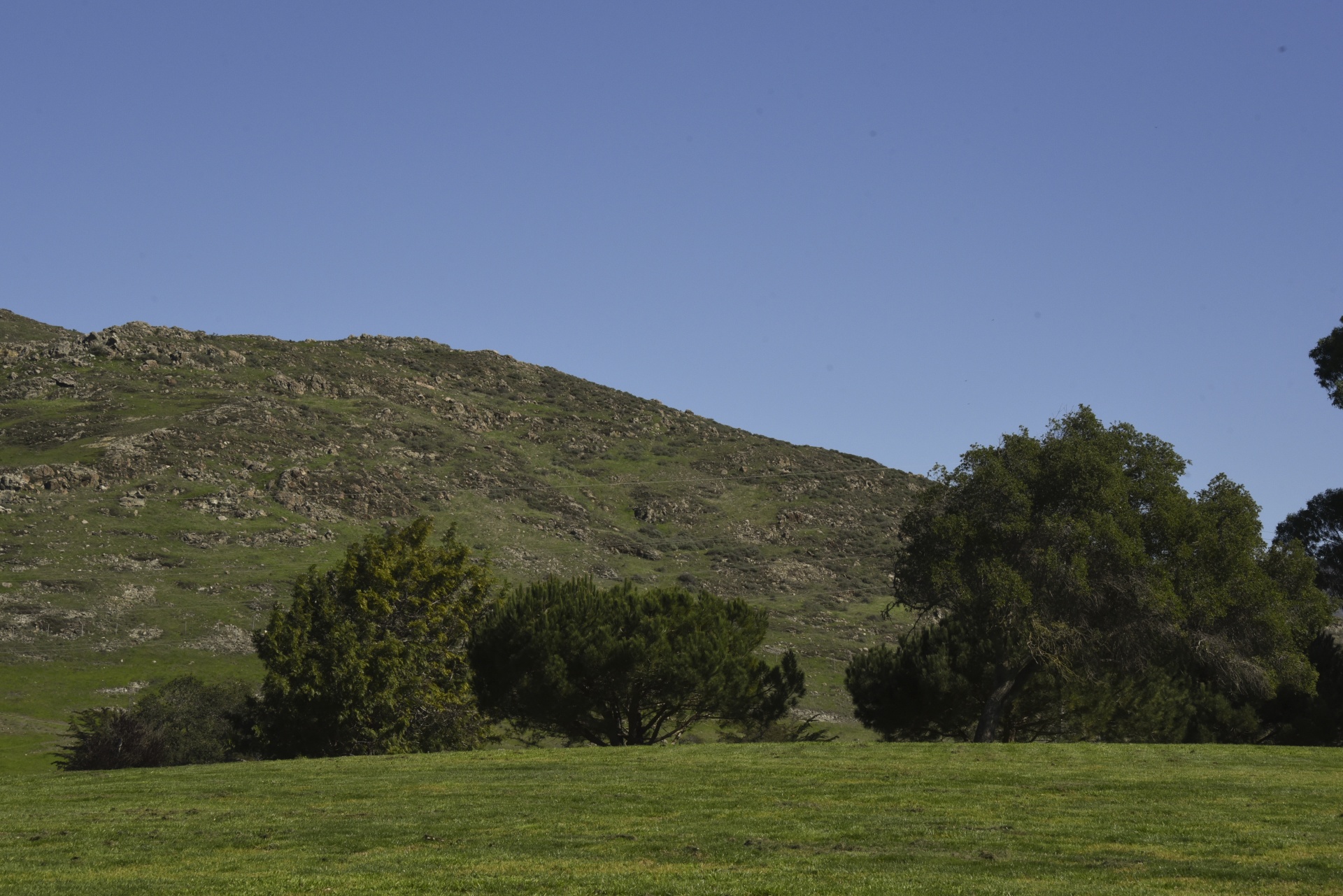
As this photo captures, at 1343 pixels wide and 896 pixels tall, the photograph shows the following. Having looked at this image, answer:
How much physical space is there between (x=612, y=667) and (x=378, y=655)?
368 inches

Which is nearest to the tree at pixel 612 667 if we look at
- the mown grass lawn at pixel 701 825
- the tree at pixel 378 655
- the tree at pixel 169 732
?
the tree at pixel 378 655

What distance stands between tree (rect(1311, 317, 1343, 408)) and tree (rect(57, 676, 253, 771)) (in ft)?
129

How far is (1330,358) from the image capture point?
41.9 meters

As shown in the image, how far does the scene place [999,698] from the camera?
126 ft

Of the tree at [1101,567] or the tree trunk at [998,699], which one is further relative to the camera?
the tree trunk at [998,699]

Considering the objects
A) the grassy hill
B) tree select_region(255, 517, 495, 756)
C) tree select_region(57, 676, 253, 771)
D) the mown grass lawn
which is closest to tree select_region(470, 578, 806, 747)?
tree select_region(255, 517, 495, 756)

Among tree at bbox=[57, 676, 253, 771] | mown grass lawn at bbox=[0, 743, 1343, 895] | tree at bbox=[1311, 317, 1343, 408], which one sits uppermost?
tree at bbox=[1311, 317, 1343, 408]

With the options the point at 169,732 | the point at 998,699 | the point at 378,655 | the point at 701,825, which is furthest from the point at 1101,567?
the point at 169,732

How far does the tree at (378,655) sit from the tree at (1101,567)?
16.4 meters

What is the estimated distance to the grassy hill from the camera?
73625mm

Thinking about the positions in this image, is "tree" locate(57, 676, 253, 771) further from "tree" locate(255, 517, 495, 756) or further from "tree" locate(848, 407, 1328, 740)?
"tree" locate(848, 407, 1328, 740)

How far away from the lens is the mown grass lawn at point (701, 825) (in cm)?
1404

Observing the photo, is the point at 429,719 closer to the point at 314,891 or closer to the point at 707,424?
the point at 314,891

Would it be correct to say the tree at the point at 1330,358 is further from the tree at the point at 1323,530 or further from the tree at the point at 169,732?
the tree at the point at 169,732
